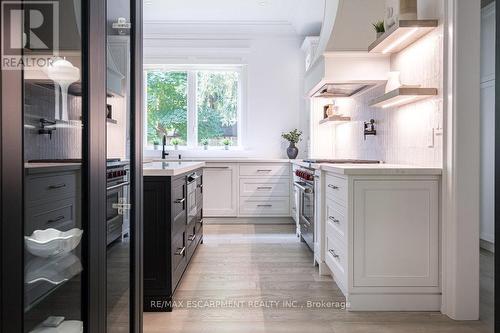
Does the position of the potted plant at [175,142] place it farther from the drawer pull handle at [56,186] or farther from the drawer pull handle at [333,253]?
the drawer pull handle at [56,186]

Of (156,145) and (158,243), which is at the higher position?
(156,145)

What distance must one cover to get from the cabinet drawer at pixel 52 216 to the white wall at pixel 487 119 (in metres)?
4.11

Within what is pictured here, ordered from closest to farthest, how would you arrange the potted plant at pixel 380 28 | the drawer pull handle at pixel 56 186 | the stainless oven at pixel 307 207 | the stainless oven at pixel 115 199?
the drawer pull handle at pixel 56 186, the stainless oven at pixel 115 199, the potted plant at pixel 380 28, the stainless oven at pixel 307 207

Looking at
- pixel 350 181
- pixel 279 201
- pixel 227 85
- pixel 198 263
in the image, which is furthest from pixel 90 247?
pixel 227 85

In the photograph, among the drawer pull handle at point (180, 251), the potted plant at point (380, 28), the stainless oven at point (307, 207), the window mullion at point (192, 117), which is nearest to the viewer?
the drawer pull handle at point (180, 251)

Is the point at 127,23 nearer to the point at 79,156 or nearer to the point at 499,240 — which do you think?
the point at 79,156

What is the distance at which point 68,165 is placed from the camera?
0.93m

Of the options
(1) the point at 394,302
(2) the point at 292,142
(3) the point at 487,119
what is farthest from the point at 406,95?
(2) the point at 292,142

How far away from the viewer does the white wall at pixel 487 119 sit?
13.2 feet

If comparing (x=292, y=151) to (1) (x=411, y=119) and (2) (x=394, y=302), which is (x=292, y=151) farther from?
(2) (x=394, y=302)

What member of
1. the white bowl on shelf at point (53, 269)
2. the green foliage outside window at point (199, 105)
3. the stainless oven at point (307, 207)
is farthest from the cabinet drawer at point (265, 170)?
the white bowl on shelf at point (53, 269)

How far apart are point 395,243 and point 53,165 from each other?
206 cm

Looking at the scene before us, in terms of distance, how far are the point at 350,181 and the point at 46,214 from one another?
1.89 m

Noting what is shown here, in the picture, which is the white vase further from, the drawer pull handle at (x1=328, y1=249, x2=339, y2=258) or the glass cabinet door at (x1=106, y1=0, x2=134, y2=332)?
the glass cabinet door at (x1=106, y1=0, x2=134, y2=332)
